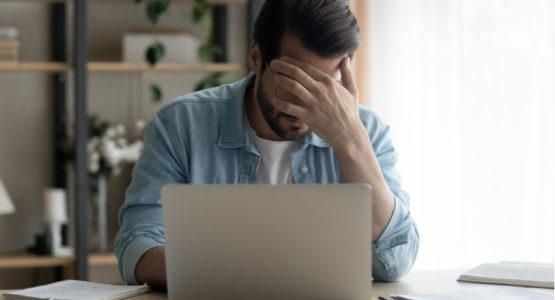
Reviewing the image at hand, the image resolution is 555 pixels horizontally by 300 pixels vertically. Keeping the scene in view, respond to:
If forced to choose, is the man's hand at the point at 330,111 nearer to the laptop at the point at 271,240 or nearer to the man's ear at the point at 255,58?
the man's ear at the point at 255,58

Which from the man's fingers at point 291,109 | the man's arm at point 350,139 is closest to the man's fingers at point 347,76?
the man's arm at point 350,139

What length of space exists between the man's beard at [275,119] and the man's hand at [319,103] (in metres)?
0.05

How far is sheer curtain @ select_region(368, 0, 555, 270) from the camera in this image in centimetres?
295

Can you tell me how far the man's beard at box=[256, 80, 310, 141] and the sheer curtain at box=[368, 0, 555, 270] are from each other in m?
1.18

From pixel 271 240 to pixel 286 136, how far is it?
2.28 ft

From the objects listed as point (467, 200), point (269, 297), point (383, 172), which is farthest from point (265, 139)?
point (467, 200)

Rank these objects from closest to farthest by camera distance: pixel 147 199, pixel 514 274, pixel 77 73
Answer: pixel 514 274 < pixel 147 199 < pixel 77 73

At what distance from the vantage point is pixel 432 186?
338 cm

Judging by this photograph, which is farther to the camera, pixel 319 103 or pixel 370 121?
pixel 370 121

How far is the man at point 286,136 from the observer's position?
6.06 feet

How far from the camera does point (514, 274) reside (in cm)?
180

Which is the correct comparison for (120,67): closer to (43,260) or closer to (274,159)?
(43,260)

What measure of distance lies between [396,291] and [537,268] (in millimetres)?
372

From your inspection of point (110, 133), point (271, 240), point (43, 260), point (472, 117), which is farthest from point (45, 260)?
point (271, 240)
